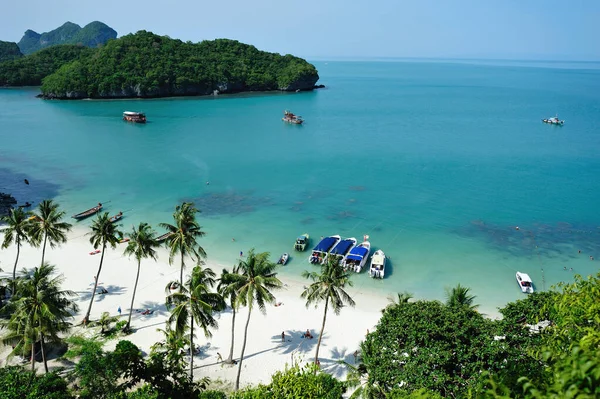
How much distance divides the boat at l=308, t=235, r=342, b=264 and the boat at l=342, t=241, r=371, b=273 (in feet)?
8.95

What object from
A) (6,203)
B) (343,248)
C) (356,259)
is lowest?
(356,259)

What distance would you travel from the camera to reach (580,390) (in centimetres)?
734

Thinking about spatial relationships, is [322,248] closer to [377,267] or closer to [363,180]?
[377,267]

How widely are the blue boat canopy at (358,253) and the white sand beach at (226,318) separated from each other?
13.6 feet

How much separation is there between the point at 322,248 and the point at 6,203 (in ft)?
158

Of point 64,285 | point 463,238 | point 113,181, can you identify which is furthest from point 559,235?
point 113,181

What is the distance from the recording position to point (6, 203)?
59.2m

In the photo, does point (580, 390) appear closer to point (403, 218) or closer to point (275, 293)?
point (275, 293)

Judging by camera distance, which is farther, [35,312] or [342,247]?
[342,247]

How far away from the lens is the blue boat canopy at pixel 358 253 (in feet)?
147

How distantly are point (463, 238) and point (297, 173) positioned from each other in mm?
35456

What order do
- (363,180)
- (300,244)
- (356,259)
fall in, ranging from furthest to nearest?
(363,180), (300,244), (356,259)

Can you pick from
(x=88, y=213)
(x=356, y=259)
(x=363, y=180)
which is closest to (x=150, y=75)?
(x=88, y=213)

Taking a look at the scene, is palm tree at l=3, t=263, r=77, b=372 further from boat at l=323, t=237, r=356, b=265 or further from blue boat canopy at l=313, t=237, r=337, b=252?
boat at l=323, t=237, r=356, b=265
